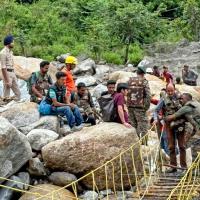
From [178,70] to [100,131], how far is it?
1237 centimetres

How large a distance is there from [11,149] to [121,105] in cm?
183

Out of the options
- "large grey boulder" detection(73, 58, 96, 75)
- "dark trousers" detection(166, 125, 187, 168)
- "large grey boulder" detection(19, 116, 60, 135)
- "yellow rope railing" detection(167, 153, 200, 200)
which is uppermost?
"large grey boulder" detection(19, 116, 60, 135)


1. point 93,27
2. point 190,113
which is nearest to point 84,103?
point 190,113

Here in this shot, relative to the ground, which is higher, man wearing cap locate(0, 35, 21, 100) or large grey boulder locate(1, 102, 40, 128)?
man wearing cap locate(0, 35, 21, 100)

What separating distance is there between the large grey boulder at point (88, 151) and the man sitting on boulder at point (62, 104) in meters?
0.50

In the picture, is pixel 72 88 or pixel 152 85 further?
pixel 152 85

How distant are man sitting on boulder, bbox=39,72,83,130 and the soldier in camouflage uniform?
87 cm

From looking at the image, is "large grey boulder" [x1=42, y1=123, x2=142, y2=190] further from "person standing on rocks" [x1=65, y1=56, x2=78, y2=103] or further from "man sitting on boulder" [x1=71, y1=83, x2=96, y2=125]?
"person standing on rocks" [x1=65, y1=56, x2=78, y2=103]

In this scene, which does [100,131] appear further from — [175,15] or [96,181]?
[175,15]

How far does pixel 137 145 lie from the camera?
944cm

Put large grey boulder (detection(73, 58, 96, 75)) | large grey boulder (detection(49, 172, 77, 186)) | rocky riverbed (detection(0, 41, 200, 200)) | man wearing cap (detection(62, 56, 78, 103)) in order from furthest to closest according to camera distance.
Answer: large grey boulder (detection(73, 58, 96, 75)) < man wearing cap (detection(62, 56, 78, 103)) < large grey boulder (detection(49, 172, 77, 186)) < rocky riverbed (detection(0, 41, 200, 200))

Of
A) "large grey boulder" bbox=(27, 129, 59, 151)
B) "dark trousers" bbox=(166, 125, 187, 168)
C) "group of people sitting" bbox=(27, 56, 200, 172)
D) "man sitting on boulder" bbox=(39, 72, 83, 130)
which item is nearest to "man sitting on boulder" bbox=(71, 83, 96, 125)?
"group of people sitting" bbox=(27, 56, 200, 172)

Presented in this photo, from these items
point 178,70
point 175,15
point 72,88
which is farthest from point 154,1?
point 72,88

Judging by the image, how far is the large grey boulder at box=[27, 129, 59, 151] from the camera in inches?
374
